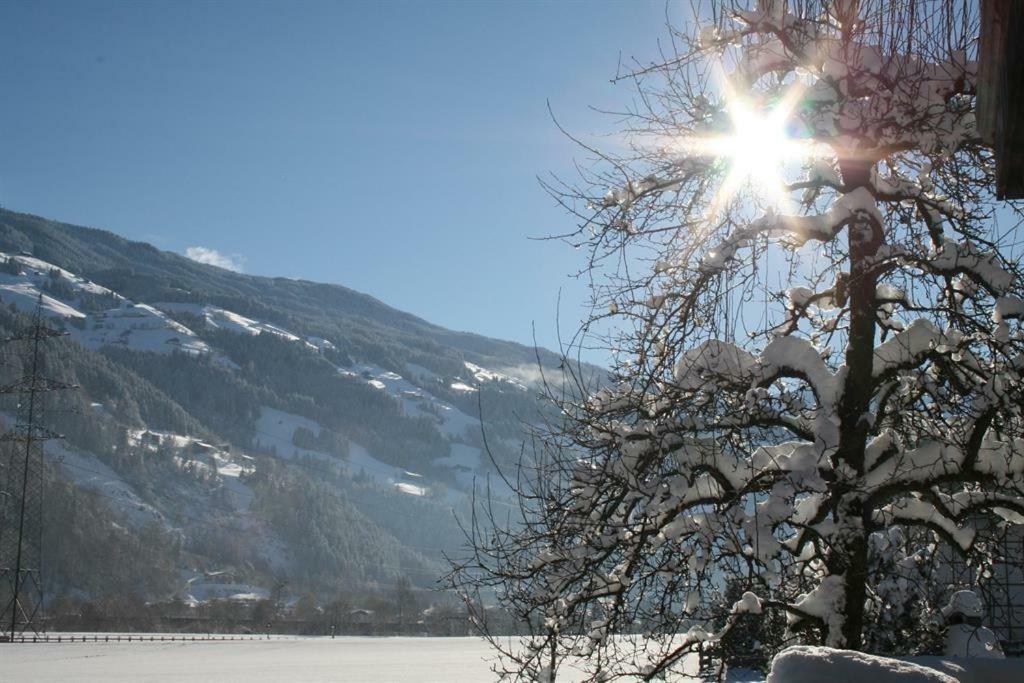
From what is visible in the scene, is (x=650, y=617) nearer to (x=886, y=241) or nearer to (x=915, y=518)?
(x=915, y=518)

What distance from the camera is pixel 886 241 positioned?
746 cm

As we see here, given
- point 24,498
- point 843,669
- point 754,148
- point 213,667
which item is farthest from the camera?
point 24,498

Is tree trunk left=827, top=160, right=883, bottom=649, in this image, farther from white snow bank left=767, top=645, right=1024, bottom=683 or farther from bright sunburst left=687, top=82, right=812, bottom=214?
white snow bank left=767, top=645, right=1024, bottom=683

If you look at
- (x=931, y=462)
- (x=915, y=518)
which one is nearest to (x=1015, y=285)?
(x=931, y=462)

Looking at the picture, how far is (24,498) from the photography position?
47.4 metres

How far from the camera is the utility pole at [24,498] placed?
4959 centimetres

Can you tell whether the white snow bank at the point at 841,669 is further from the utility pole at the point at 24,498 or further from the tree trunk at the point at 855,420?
the utility pole at the point at 24,498

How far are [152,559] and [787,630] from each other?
170m

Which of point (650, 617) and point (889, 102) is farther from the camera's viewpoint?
point (650, 617)

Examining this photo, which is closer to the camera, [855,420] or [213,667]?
[855,420]

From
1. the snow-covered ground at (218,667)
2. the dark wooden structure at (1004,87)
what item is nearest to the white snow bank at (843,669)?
the dark wooden structure at (1004,87)

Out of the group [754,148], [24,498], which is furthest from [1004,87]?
[24,498]

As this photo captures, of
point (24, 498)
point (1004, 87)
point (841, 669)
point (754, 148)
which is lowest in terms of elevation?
point (24, 498)

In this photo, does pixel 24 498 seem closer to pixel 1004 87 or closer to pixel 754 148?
pixel 754 148
